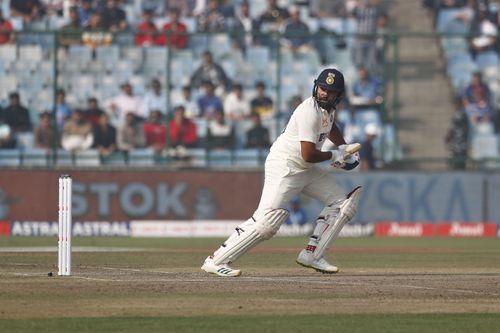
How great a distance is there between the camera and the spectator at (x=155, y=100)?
82.0 ft

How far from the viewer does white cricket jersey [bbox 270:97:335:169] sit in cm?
1170

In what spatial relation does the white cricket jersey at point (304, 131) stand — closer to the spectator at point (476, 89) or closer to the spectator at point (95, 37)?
the spectator at point (95, 37)

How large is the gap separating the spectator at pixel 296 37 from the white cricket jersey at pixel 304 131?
13371mm

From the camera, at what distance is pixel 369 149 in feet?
→ 82.7

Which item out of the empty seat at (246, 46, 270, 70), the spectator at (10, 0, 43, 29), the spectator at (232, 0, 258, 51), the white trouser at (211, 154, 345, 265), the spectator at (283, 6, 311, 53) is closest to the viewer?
the white trouser at (211, 154, 345, 265)

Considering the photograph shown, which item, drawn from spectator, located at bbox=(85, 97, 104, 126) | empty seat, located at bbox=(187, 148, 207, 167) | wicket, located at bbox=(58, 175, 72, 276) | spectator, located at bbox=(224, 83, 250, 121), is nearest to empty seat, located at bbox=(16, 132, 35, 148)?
spectator, located at bbox=(85, 97, 104, 126)

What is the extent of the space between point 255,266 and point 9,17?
46.6 feet

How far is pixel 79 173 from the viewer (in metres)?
24.5

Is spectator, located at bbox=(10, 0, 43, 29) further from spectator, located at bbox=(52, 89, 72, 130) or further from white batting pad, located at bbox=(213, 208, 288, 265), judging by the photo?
white batting pad, located at bbox=(213, 208, 288, 265)

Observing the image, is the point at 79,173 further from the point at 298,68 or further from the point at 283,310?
the point at 283,310

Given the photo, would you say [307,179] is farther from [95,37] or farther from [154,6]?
[154,6]

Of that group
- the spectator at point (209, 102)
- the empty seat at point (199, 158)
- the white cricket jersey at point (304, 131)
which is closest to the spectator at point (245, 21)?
the spectator at point (209, 102)

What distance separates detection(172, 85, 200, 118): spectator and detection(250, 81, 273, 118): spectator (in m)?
1.15

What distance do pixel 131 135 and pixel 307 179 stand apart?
13.0 m
